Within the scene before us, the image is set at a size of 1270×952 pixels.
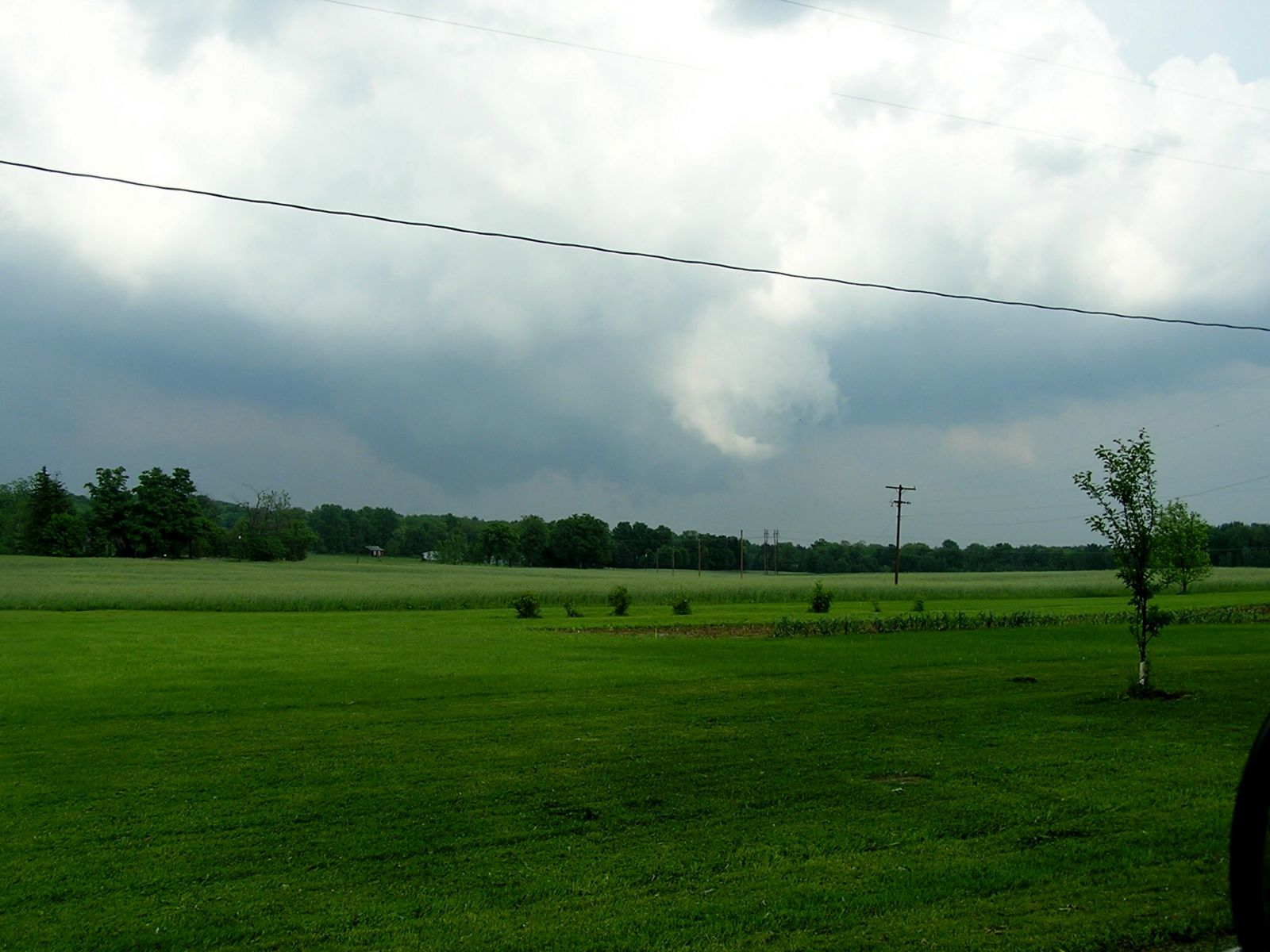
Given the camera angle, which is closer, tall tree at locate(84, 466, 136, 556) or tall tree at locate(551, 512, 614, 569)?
tall tree at locate(84, 466, 136, 556)

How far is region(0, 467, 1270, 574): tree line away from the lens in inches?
3932

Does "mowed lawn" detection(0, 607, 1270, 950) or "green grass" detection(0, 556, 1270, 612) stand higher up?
"mowed lawn" detection(0, 607, 1270, 950)

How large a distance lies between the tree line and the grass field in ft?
285

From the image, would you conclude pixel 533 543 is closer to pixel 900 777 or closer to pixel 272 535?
pixel 272 535

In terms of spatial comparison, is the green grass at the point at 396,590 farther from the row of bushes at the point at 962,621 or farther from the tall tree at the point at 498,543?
the tall tree at the point at 498,543

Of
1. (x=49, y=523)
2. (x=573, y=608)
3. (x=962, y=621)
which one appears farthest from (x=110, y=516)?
(x=962, y=621)

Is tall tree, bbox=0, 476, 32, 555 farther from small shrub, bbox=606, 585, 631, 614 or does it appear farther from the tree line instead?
small shrub, bbox=606, 585, 631, 614

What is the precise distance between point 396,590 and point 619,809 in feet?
162

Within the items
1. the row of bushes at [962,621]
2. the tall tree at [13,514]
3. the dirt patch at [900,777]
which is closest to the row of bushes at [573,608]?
the row of bushes at [962,621]

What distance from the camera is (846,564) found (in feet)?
482

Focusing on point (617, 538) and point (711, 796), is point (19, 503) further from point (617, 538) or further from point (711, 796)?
point (711, 796)

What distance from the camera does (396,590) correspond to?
185ft

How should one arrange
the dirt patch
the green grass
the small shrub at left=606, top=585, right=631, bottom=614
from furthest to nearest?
the green grass
the small shrub at left=606, top=585, right=631, bottom=614
the dirt patch

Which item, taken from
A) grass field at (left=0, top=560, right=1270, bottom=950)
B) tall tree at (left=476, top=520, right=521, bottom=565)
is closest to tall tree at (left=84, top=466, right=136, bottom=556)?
tall tree at (left=476, top=520, right=521, bottom=565)
